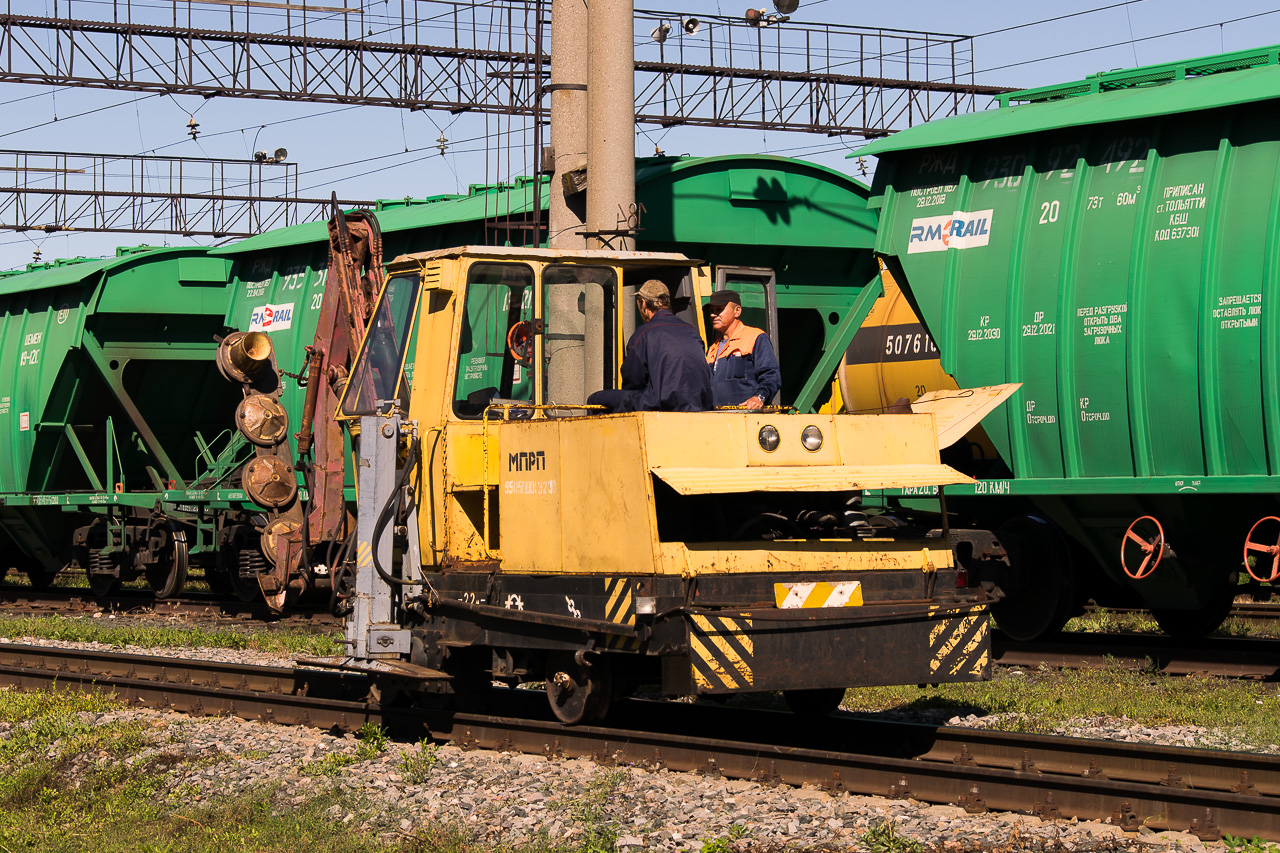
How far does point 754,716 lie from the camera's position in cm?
891

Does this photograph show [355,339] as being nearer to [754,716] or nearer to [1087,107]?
[754,716]

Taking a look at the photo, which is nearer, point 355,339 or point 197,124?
point 355,339

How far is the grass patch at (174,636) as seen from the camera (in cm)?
1402

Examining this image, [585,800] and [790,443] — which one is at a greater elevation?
[790,443]

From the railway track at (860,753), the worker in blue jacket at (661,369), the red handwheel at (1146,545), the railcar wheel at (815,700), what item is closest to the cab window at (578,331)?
the worker in blue jacket at (661,369)

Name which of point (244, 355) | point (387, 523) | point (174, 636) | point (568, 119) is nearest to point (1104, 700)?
point (387, 523)

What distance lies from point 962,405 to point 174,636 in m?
8.52

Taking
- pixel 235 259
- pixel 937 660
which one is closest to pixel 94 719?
pixel 937 660

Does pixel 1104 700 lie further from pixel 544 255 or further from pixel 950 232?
pixel 544 255

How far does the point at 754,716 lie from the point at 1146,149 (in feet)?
17.6

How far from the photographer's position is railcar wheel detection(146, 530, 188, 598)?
64.7 ft

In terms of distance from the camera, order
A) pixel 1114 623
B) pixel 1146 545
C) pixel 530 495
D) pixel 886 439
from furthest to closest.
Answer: pixel 1114 623
pixel 1146 545
pixel 530 495
pixel 886 439

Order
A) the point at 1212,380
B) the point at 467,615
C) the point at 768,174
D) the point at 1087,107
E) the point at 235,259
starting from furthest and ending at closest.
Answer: the point at 235,259, the point at 768,174, the point at 1087,107, the point at 1212,380, the point at 467,615

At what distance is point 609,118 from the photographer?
→ 1234cm
